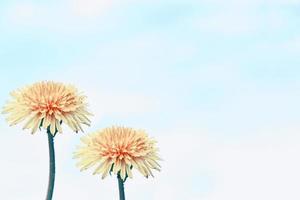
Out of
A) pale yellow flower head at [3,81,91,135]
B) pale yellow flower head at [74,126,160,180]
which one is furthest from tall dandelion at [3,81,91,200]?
pale yellow flower head at [74,126,160,180]

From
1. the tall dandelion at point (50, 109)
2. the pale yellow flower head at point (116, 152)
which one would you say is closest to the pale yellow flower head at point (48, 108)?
the tall dandelion at point (50, 109)

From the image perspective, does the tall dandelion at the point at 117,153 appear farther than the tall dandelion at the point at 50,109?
No

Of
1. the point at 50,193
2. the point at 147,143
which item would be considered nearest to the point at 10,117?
the point at 50,193

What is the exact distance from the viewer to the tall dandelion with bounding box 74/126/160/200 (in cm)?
847

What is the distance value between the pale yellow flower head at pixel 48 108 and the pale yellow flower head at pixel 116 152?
48 cm

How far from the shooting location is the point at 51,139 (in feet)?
29.4

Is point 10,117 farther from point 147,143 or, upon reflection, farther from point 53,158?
point 147,143

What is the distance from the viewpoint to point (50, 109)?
9047 millimetres

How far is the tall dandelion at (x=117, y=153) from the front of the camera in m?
8.47

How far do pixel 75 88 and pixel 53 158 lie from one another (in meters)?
0.80

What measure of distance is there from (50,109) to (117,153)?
0.98 m

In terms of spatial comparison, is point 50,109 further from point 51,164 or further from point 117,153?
point 117,153

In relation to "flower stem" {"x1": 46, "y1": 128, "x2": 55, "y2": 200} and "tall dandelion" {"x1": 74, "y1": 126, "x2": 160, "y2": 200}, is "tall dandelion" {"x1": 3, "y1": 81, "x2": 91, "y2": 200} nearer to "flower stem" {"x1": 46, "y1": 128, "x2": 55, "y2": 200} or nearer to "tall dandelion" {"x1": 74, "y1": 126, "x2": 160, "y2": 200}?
"flower stem" {"x1": 46, "y1": 128, "x2": 55, "y2": 200}

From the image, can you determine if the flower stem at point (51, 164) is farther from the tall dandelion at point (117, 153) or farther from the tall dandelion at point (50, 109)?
the tall dandelion at point (117, 153)
